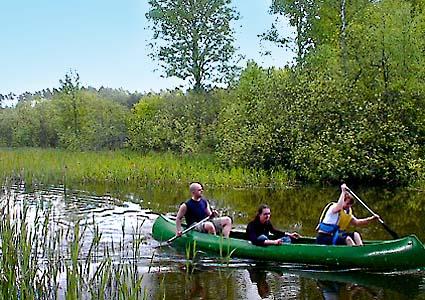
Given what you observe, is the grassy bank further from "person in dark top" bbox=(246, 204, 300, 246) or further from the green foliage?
"person in dark top" bbox=(246, 204, 300, 246)

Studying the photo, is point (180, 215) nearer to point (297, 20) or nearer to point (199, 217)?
point (199, 217)

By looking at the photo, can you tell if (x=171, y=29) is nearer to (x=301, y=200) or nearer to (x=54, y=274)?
(x=301, y=200)

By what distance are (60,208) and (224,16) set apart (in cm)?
2166

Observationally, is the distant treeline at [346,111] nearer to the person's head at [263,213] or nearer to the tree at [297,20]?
the tree at [297,20]

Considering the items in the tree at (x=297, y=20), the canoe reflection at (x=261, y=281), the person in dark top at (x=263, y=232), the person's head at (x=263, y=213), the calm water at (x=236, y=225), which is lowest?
A: the canoe reflection at (x=261, y=281)

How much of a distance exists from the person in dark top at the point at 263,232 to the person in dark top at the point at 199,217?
604mm

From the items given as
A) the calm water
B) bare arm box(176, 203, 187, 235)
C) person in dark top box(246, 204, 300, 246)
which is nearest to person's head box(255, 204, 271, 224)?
person in dark top box(246, 204, 300, 246)

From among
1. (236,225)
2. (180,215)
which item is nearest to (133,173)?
(236,225)

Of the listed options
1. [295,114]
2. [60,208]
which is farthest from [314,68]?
[60,208]

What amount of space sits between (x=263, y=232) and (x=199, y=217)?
1.17m

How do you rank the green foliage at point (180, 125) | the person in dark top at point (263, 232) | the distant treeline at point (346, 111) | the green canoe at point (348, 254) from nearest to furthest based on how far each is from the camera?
the green canoe at point (348, 254) → the person in dark top at point (263, 232) → the distant treeline at point (346, 111) → the green foliage at point (180, 125)

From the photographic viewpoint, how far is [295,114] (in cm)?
2375

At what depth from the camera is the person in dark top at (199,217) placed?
10.6 m

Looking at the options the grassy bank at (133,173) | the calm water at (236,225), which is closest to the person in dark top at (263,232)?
the calm water at (236,225)
